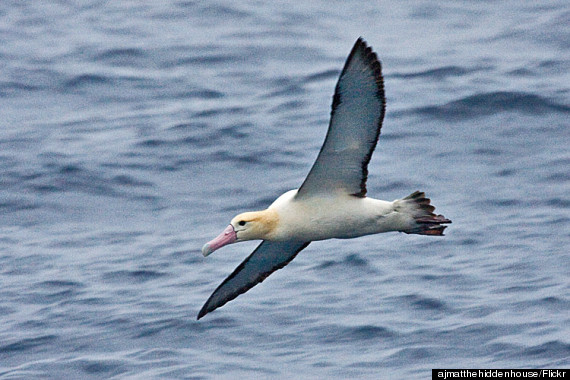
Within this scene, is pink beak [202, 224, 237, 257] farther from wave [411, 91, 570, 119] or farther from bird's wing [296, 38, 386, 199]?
wave [411, 91, 570, 119]

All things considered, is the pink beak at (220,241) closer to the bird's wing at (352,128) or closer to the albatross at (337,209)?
the albatross at (337,209)

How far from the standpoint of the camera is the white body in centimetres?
914

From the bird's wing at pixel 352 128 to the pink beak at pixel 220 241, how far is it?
2.23 feet

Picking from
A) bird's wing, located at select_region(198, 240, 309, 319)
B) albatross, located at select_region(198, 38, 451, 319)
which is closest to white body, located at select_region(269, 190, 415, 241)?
albatross, located at select_region(198, 38, 451, 319)

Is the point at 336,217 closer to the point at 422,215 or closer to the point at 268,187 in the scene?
the point at 422,215

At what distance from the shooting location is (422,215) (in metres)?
9.29

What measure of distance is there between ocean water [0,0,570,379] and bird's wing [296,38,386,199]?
187cm

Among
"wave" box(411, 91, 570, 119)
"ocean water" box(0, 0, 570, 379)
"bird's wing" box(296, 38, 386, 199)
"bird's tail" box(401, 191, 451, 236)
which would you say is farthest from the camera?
"wave" box(411, 91, 570, 119)

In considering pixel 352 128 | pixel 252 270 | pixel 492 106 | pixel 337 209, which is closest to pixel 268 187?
pixel 252 270

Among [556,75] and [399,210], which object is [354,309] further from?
[556,75]

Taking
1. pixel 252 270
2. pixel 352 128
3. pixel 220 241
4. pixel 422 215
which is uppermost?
pixel 352 128

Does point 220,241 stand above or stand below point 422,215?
below

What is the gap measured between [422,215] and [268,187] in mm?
4815

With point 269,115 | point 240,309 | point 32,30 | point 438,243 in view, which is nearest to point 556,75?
point 269,115
